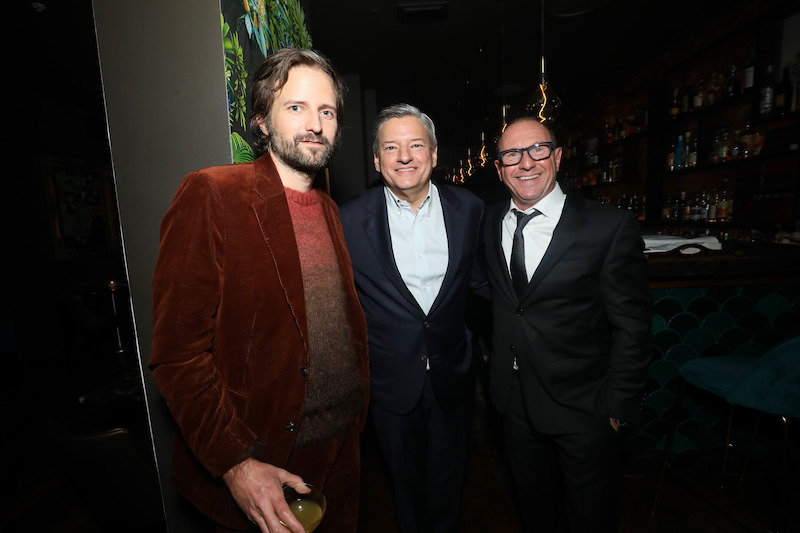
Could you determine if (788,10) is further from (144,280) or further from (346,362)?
(144,280)

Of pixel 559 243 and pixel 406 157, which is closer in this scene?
pixel 559 243

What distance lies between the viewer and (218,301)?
3.53ft

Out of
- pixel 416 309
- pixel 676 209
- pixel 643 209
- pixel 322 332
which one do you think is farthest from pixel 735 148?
pixel 322 332

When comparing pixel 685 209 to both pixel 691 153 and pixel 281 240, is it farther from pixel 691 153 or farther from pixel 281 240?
pixel 281 240

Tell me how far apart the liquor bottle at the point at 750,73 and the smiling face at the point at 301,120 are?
408 centimetres

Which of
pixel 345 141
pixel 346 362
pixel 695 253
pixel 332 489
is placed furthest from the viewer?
pixel 345 141

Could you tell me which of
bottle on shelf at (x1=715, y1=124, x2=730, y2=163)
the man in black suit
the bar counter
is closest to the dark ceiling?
bottle on shelf at (x1=715, y1=124, x2=730, y2=163)

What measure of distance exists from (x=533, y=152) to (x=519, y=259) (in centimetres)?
44

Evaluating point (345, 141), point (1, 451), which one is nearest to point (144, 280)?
point (1, 451)

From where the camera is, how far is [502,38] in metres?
4.40

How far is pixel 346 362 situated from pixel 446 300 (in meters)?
0.55

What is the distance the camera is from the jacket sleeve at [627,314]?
1516 millimetres

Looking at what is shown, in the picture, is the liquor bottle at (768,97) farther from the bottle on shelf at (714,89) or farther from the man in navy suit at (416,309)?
the man in navy suit at (416,309)

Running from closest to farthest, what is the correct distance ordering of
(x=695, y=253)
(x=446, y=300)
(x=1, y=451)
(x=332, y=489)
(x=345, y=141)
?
1. (x=332, y=489)
2. (x=446, y=300)
3. (x=695, y=253)
4. (x=1, y=451)
5. (x=345, y=141)
